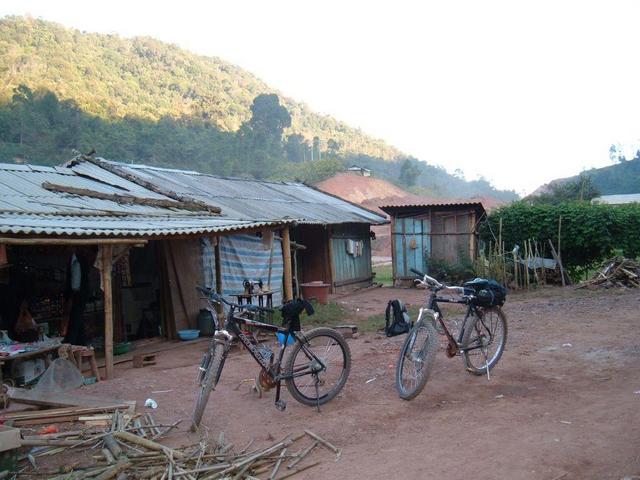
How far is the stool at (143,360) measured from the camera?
7.77 metres

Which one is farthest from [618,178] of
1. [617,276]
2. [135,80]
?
[135,80]

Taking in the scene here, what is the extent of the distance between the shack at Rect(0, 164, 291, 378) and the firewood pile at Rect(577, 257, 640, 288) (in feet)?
26.5

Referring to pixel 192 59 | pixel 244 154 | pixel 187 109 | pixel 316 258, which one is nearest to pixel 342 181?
pixel 244 154

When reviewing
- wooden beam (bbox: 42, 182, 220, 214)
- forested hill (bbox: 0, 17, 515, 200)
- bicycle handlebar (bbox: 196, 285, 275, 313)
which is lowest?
bicycle handlebar (bbox: 196, 285, 275, 313)

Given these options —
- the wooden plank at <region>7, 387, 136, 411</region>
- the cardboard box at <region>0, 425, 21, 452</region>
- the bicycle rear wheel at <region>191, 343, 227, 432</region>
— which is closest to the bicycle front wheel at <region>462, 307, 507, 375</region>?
the bicycle rear wheel at <region>191, 343, 227, 432</region>

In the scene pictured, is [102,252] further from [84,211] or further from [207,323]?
[207,323]

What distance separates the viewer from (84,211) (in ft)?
28.1

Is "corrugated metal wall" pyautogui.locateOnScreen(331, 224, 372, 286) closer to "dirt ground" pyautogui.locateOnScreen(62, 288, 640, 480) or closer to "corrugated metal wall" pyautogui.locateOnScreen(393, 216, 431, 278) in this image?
"corrugated metal wall" pyautogui.locateOnScreen(393, 216, 431, 278)

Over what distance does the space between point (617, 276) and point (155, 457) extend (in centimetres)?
1303

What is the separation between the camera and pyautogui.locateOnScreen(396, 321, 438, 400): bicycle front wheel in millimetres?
5148

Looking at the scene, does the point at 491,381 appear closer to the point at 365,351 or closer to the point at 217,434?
the point at 365,351

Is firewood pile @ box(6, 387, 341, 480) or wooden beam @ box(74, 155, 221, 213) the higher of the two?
wooden beam @ box(74, 155, 221, 213)

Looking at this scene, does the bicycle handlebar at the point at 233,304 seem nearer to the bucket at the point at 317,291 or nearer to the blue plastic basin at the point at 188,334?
the blue plastic basin at the point at 188,334

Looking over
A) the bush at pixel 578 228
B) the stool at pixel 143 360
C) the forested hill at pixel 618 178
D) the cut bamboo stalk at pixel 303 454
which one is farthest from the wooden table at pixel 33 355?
the forested hill at pixel 618 178
